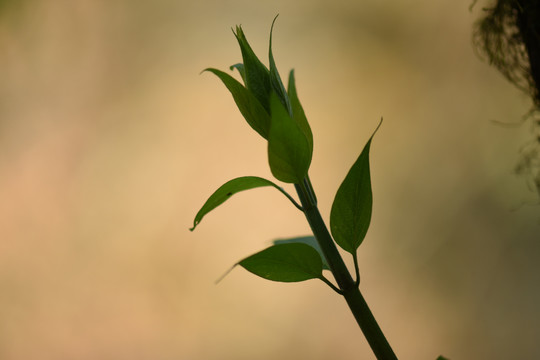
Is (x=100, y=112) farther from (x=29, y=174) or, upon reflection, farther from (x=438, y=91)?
(x=438, y=91)

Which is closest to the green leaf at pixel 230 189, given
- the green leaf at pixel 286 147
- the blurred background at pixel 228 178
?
the green leaf at pixel 286 147

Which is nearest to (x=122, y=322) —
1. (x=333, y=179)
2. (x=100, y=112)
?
(x=100, y=112)

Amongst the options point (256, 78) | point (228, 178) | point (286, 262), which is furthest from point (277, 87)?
point (228, 178)

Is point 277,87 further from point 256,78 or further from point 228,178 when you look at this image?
point 228,178

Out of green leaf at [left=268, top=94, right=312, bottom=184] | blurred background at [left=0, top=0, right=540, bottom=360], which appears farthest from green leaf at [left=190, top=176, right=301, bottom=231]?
blurred background at [left=0, top=0, right=540, bottom=360]

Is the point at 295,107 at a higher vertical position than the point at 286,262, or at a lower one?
higher

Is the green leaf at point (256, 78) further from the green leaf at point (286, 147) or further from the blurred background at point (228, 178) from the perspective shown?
the blurred background at point (228, 178)
